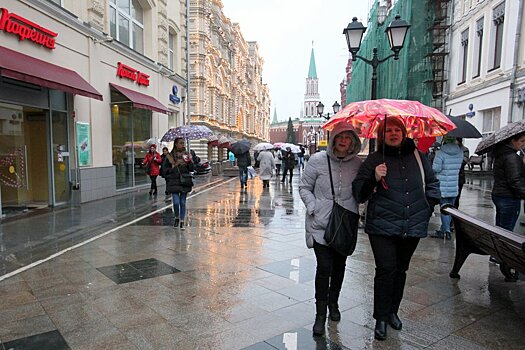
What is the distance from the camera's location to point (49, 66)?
9211 millimetres

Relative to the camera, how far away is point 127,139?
14539 millimetres

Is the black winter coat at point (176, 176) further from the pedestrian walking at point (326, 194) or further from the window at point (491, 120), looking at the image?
the window at point (491, 120)

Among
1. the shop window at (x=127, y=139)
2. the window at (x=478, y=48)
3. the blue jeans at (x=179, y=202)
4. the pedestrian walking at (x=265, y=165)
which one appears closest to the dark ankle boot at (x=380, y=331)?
the blue jeans at (x=179, y=202)

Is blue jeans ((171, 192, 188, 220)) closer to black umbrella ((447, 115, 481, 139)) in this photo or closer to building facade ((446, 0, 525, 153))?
black umbrella ((447, 115, 481, 139))

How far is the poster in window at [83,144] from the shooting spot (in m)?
11.0

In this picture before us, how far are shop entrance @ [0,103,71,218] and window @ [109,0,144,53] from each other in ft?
15.7

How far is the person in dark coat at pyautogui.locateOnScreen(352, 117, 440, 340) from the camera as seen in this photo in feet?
10.4

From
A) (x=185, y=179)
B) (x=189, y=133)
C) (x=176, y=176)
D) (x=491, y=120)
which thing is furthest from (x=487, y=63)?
(x=176, y=176)

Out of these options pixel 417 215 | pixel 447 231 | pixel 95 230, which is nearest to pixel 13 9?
pixel 95 230

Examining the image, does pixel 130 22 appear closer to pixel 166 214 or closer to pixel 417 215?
pixel 166 214

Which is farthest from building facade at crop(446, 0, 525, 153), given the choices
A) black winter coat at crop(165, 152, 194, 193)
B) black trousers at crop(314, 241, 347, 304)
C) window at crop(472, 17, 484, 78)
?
black trousers at crop(314, 241, 347, 304)

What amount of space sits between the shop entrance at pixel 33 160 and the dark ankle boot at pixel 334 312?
886cm

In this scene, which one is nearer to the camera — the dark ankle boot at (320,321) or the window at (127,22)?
the dark ankle boot at (320,321)

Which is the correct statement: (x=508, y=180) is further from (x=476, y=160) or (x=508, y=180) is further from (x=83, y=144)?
(x=476, y=160)
